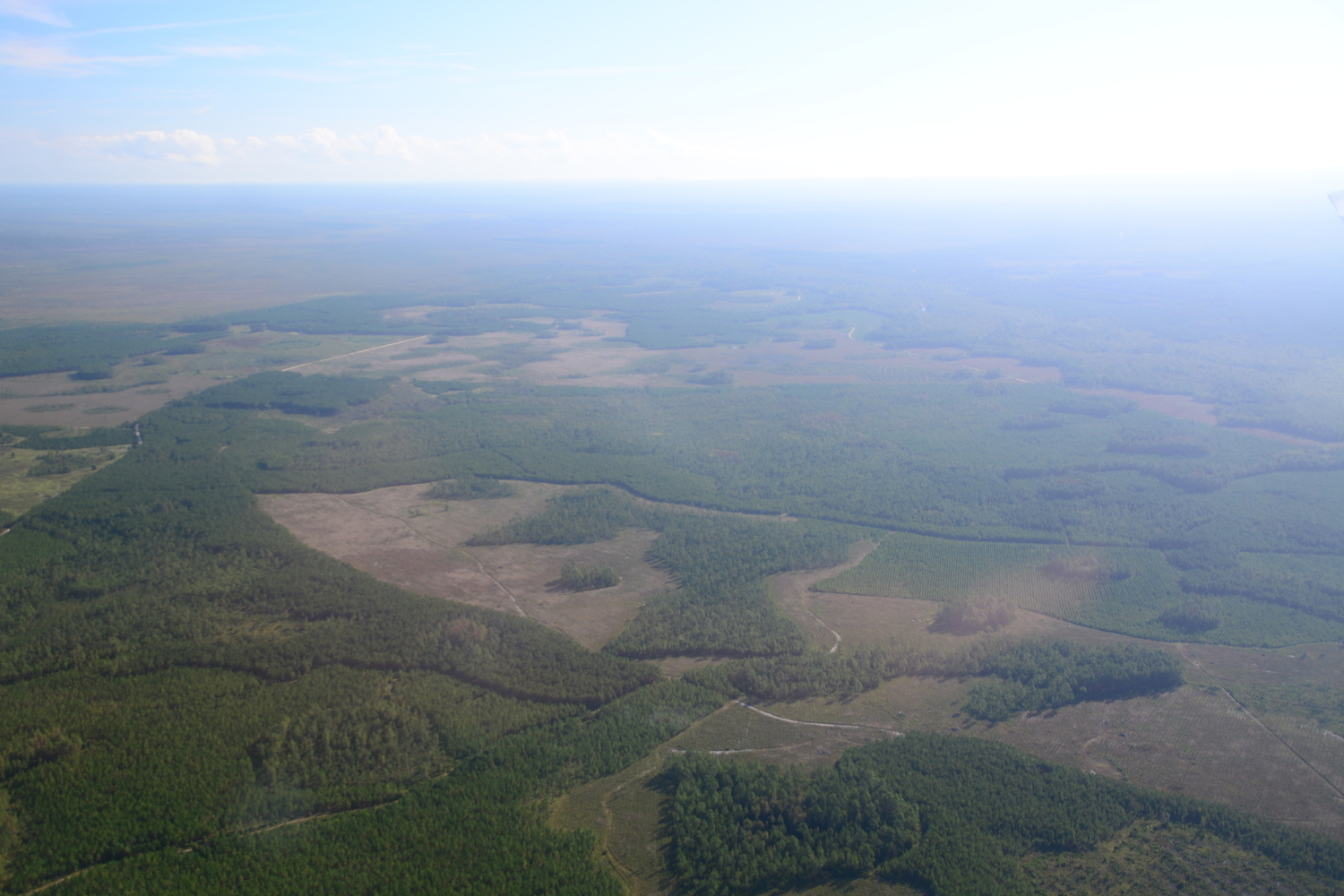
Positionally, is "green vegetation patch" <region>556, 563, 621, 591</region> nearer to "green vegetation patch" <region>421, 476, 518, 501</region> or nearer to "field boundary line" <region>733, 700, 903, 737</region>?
"field boundary line" <region>733, 700, 903, 737</region>

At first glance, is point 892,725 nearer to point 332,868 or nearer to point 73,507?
point 332,868

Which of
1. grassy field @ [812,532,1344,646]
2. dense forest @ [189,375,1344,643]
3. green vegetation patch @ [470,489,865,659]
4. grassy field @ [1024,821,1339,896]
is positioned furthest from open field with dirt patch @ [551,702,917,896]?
dense forest @ [189,375,1344,643]

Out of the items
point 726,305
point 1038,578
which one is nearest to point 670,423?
point 1038,578

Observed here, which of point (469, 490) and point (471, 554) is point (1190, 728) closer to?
point (471, 554)

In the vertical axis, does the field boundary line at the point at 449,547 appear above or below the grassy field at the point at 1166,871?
above

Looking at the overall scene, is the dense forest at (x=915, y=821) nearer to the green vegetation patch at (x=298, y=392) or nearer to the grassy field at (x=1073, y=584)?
the grassy field at (x=1073, y=584)

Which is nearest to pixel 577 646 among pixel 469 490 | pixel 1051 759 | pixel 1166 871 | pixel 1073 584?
pixel 1051 759

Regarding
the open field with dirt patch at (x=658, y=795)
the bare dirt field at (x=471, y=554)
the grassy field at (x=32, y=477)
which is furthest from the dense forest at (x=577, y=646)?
the grassy field at (x=32, y=477)
